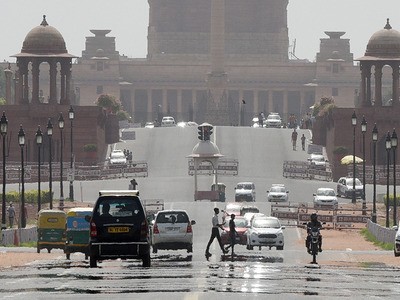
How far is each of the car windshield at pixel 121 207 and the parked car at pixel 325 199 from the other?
169ft

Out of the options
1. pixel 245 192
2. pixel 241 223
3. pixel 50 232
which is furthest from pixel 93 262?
pixel 245 192

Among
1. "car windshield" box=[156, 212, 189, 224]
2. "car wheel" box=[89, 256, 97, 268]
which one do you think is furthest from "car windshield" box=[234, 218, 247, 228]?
"car wheel" box=[89, 256, 97, 268]

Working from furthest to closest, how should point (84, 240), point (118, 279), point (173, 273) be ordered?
point (84, 240), point (173, 273), point (118, 279)

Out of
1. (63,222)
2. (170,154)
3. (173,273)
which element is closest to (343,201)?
(170,154)

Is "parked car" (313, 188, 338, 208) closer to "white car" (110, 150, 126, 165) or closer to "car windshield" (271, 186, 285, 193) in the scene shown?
"car windshield" (271, 186, 285, 193)

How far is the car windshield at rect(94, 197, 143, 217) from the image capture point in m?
36.1

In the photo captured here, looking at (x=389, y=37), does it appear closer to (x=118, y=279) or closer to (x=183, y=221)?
(x=183, y=221)

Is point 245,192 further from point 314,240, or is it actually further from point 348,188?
point 314,240

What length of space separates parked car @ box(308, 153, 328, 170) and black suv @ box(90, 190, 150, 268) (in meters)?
79.2

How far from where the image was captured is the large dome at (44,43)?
437ft

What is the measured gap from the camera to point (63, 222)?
5253cm

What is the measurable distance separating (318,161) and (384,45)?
18.2 m

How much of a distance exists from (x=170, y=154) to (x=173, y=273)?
91077 mm

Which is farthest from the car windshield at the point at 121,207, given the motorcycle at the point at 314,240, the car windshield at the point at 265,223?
the car windshield at the point at 265,223
